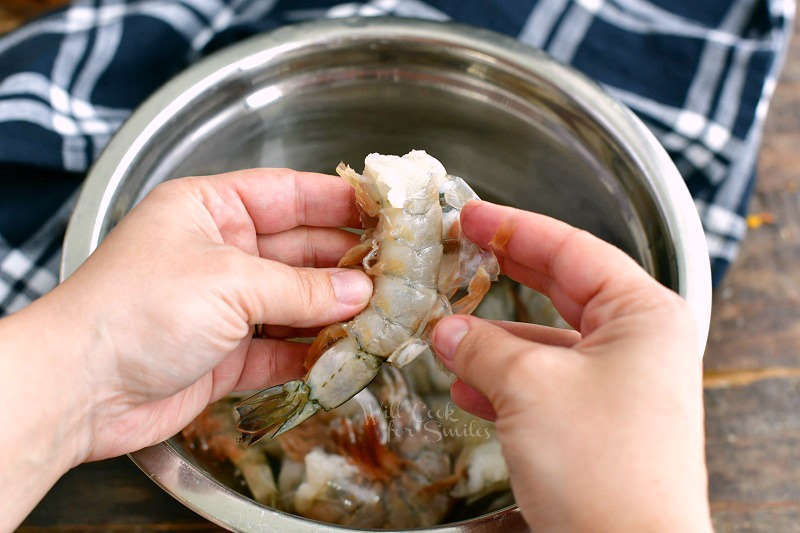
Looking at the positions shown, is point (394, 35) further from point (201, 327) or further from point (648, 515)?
point (648, 515)

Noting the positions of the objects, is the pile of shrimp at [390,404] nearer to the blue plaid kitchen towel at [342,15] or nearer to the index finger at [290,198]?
the index finger at [290,198]

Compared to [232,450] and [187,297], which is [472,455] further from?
[187,297]

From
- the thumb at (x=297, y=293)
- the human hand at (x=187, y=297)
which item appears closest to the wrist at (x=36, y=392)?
the human hand at (x=187, y=297)

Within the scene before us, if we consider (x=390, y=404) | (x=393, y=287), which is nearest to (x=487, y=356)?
(x=393, y=287)

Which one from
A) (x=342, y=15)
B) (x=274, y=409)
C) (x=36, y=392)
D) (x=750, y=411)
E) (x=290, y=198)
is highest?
(x=342, y=15)

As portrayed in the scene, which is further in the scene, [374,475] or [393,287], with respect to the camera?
[374,475]

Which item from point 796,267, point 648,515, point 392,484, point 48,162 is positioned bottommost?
point 392,484

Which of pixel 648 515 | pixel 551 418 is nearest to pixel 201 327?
pixel 551 418
